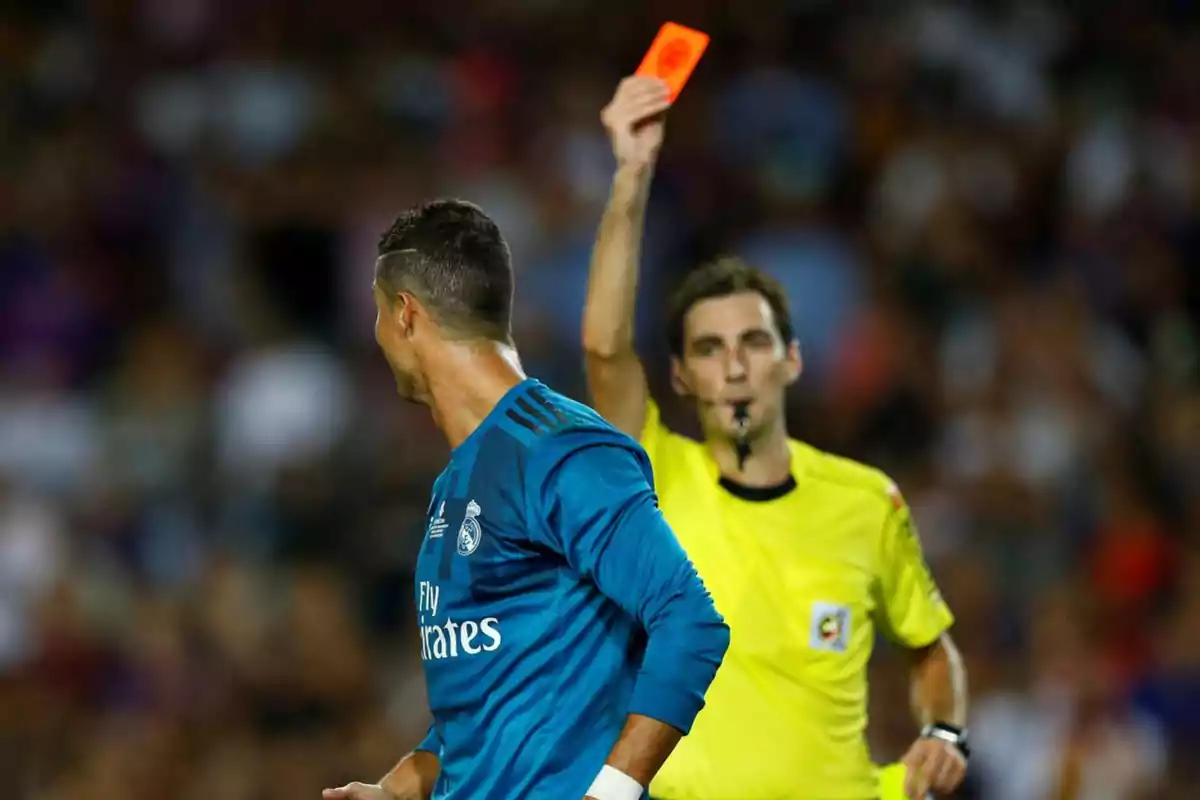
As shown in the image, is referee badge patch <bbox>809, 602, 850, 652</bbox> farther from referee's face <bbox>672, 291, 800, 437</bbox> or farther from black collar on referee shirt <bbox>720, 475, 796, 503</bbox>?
referee's face <bbox>672, 291, 800, 437</bbox>

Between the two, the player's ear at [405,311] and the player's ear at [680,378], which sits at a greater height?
the player's ear at [405,311]

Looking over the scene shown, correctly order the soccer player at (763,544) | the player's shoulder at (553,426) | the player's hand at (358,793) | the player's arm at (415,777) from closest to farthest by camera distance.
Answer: the player's shoulder at (553,426) → the player's hand at (358,793) → the player's arm at (415,777) → the soccer player at (763,544)

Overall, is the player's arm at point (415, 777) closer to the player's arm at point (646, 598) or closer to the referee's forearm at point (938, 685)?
the player's arm at point (646, 598)

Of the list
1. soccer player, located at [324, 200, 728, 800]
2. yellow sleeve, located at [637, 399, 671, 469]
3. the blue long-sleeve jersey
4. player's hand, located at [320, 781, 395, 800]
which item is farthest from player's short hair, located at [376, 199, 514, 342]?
yellow sleeve, located at [637, 399, 671, 469]

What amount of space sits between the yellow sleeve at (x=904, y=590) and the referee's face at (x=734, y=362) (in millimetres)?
413

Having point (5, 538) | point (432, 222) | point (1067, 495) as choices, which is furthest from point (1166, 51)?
point (432, 222)

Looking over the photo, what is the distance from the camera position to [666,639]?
10.3 ft

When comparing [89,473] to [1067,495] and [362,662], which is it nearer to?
[362,662]

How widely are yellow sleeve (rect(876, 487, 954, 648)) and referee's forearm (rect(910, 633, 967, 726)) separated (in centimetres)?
5

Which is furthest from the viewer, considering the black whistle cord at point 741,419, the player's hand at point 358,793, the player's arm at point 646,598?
the black whistle cord at point 741,419

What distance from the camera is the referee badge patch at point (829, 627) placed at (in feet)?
15.1

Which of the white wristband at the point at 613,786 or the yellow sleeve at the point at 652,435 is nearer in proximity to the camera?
the white wristband at the point at 613,786

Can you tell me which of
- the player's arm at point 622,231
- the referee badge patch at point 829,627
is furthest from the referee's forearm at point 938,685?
the player's arm at point 622,231

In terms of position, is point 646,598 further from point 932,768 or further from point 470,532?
point 932,768
